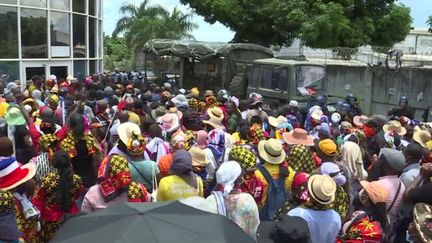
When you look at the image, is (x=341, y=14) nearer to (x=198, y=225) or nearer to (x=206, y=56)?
(x=206, y=56)

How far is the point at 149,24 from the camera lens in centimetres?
3522

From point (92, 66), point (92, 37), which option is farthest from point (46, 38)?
point (92, 66)

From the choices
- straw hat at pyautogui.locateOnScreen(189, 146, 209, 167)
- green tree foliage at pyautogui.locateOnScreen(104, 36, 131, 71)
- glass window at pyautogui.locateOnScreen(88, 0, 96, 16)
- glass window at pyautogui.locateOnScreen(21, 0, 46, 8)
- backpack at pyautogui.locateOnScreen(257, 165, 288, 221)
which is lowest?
backpack at pyautogui.locateOnScreen(257, 165, 288, 221)

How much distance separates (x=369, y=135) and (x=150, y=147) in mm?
3248

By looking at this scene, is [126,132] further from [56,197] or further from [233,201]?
[233,201]

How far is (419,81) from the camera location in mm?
15234

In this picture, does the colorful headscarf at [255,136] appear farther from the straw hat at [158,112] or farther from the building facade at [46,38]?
the building facade at [46,38]

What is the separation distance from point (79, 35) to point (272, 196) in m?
16.5

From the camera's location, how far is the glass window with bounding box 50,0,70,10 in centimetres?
1844

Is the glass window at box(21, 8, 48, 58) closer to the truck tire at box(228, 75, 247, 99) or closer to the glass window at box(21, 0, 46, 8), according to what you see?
the glass window at box(21, 0, 46, 8)

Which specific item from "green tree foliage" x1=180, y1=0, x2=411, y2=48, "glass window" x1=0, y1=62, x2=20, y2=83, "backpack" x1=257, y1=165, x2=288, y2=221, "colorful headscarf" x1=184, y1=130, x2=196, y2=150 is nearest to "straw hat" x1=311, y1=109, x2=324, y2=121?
"colorful headscarf" x1=184, y1=130, x2=196, y2=150

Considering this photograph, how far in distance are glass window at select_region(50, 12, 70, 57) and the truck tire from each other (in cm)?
727

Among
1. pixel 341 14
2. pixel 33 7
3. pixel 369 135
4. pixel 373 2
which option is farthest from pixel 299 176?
pixel 373 2

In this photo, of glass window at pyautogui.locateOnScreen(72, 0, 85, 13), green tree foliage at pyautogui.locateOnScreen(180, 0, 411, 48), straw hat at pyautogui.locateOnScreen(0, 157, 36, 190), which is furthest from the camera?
green tree foliage at pyautogui.locateOnScreen(180, 0, 411, 48)
